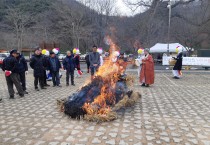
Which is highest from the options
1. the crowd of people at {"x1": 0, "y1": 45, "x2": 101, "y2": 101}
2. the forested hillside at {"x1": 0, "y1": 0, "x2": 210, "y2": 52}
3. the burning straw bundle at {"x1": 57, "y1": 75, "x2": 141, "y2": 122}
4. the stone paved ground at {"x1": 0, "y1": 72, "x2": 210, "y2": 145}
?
the forested hillside at {"x1": 0, "y1": 0, "x2": 210, "y2": 52}

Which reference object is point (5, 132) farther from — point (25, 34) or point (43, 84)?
point (25, 34)

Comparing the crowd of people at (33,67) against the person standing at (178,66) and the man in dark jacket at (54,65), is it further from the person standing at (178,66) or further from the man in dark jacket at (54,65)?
the person standing at (178,66)

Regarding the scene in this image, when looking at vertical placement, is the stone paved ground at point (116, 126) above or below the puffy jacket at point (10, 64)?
below

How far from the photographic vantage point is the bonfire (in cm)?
582

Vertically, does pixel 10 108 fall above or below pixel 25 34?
below

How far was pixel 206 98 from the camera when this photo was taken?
333 inches

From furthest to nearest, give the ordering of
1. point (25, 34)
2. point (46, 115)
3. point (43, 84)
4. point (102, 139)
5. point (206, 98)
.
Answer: point (25, 34) < point (43, 84) < point (206, 98) < point (46, 115) < point (102, 139)

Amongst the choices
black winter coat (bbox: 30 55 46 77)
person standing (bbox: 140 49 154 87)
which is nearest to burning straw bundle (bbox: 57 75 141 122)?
black winter coat (bbox: 30 55 46 77)

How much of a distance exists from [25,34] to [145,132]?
39.1 metres

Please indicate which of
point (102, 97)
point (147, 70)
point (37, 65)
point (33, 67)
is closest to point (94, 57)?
point (147, 70)

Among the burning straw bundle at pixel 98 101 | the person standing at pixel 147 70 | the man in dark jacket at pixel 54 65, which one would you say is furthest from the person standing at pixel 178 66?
the burning straw bundle at pixel 98 101

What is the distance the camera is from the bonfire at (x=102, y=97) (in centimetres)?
582

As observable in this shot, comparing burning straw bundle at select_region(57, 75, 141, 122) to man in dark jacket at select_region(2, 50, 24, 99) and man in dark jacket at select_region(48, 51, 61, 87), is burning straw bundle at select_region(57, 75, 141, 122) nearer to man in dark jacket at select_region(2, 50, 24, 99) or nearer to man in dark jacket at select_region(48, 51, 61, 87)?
man in dark jacket at select_region(2, 50, 24, 99)

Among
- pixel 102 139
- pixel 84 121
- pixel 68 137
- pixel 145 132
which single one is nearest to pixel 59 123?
pixel 84 121
